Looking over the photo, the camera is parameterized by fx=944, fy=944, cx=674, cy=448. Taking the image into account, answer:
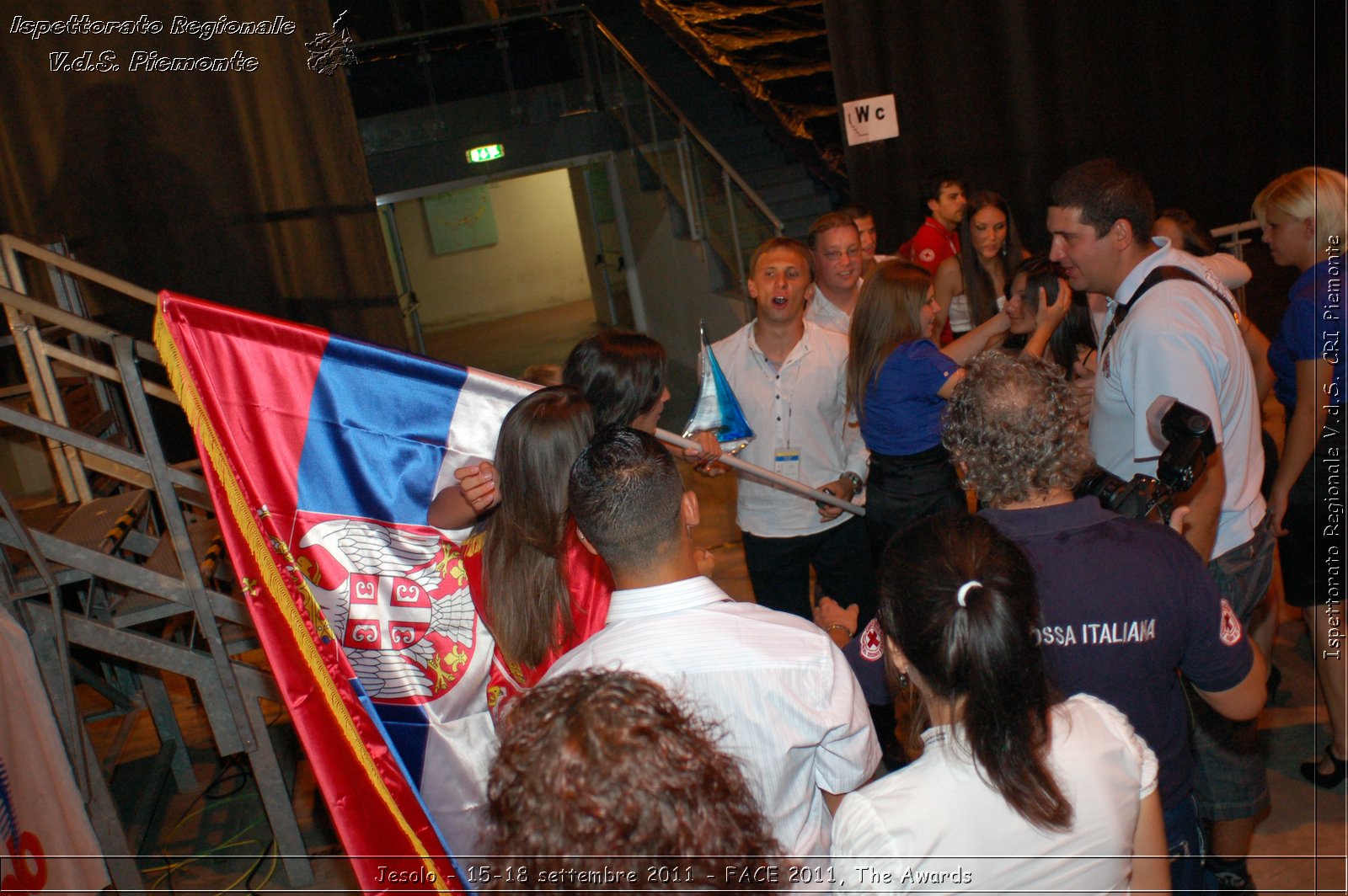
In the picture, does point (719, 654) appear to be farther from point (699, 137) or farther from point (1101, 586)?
point (699, 137)

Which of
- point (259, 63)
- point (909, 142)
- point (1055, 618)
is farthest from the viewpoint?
point (909, 142)

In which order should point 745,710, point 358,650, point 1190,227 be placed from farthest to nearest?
point 1190,227 < point 358,650 < point 745,710

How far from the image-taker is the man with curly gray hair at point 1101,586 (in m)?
1.66

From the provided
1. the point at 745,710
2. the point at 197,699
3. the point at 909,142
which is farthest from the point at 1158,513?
the point at 909,142

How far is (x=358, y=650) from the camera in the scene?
2203mm

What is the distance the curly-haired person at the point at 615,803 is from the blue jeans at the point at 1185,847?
1.17 m

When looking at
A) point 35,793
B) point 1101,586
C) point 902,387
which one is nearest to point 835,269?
point 902,387

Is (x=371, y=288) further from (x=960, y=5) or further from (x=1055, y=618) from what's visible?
(x=1055, y=618)

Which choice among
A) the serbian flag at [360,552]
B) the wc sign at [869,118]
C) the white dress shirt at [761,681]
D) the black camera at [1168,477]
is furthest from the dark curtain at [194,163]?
the black camera at [1168,477]

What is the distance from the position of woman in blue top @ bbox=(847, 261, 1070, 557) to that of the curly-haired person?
2.18 meters

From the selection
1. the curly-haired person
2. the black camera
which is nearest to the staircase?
the black camera

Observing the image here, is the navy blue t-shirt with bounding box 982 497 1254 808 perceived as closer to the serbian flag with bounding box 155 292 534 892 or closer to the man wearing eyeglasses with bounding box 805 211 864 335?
the serbian flag with bounding box 155 292 534 892

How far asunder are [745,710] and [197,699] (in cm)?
430

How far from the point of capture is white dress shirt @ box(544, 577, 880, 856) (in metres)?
1.53
